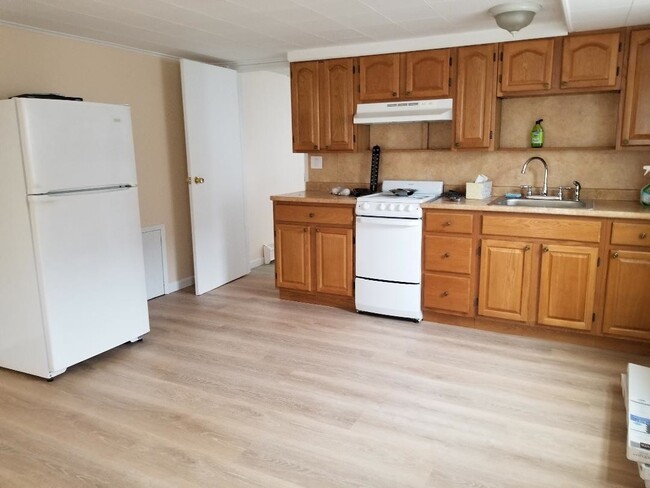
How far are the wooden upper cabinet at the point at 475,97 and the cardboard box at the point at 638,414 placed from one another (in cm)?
185

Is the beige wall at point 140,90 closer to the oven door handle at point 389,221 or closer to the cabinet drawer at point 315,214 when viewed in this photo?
the cabinet drawer at point 315,214

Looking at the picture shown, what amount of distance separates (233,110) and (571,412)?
12.7ft

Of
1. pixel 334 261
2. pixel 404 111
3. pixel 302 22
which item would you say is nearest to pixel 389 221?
pixel 334 261

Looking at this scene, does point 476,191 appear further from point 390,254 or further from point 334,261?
point 334,261

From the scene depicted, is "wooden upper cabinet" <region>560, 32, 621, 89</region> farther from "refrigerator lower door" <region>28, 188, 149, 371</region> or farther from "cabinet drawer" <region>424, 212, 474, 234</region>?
"refrigerator lower door" <region>28, 188, 149, 371</region>

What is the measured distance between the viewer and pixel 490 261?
3.49 meters

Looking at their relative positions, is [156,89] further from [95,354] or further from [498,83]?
[498,83]

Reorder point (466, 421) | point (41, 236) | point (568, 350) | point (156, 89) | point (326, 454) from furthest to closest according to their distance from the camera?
1. point (156, 89)
2. point (568, 350)
3. point (41, 236)
4. point (466, 421)
5. point (326, 454)

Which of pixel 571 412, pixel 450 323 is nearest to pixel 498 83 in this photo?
pixel 450 323

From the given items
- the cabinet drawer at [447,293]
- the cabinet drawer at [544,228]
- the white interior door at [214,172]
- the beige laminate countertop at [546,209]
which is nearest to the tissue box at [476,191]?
the beige laminate countertop at [546,209]

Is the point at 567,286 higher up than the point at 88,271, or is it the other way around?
the point at 88,271

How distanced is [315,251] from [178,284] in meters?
1.52

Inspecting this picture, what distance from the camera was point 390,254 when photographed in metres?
3.79

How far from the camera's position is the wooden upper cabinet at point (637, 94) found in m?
3.13
